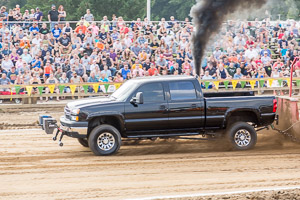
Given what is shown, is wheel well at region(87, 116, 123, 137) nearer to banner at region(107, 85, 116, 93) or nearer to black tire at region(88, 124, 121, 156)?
black tire at region(88, 124, 121, 156)

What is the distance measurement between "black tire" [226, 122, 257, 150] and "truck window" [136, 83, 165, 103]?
184 centimetres

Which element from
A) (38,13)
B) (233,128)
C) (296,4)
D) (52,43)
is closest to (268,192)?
(233,128)

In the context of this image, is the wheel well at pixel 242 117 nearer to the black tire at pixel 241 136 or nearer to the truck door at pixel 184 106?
the black tire at pixel 241 136

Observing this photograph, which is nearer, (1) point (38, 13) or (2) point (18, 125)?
(2) point (18, 125)

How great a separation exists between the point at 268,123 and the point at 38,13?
16.2 m

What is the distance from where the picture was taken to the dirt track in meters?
9.77

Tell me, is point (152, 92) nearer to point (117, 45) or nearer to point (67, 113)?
point (67, 113)

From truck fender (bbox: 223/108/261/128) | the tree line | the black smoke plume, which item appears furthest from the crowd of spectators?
the tree line

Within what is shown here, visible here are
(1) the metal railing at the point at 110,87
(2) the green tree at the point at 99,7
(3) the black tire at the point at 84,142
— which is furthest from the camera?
(2) the green tree at the point at 99,7

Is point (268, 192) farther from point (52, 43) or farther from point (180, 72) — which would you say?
point (52, 43)

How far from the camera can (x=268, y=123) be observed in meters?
13.8

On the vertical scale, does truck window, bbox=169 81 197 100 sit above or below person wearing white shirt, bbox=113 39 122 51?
below

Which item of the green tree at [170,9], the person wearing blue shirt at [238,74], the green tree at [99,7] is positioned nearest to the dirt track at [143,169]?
the person wearing blue shirt at [238,74]

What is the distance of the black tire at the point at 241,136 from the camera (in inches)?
531
